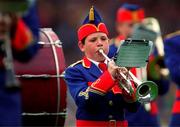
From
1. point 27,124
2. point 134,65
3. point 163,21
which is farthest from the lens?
point 163,21

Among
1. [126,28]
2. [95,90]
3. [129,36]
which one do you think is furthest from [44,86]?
[126,28]

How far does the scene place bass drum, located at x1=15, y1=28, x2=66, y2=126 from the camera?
7.66 metres

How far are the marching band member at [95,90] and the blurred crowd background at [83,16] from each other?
24.1ft

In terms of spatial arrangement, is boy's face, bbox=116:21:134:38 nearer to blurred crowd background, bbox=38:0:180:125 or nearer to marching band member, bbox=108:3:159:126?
marching band member, bbox=108:3:159:126

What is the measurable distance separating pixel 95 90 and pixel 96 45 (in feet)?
1.30

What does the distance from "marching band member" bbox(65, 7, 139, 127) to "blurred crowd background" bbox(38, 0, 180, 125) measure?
24.1 feet

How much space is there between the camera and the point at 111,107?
680 cm

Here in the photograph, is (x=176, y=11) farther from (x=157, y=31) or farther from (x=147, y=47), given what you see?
(x=147, y=47)

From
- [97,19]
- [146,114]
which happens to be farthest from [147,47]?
[146,114]

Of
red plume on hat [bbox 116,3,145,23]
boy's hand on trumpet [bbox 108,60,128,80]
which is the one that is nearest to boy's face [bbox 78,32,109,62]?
boy's hand on trumpet [bbox 108,60,128,80]

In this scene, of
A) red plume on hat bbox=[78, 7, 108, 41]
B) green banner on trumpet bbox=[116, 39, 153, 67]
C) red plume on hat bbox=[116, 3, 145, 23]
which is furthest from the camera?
red plume on hat bbox=[116, 3, 145, 23]

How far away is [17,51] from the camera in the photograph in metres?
5.42

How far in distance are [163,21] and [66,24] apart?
217cm

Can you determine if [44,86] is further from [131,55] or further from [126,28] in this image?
[126,28]
